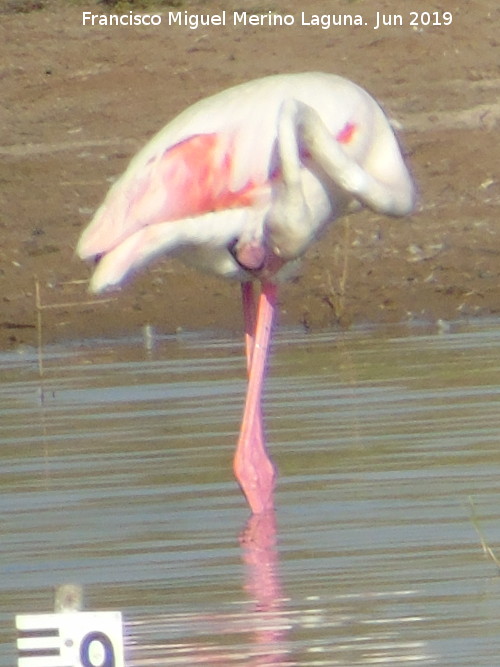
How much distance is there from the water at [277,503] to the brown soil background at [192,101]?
1174 millimetres

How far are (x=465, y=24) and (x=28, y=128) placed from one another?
11.3ft

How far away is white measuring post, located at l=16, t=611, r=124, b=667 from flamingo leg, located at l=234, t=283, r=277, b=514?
9.53 ft

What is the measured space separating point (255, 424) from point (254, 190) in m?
0.81

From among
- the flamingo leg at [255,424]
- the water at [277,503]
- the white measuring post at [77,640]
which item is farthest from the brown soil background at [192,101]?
the white measuring post at [77,640]

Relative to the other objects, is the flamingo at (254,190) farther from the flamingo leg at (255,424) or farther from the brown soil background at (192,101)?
the brown soil background at (192,101)

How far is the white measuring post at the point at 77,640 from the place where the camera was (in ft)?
14.7

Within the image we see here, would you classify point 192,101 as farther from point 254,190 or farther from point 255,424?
point 255,424

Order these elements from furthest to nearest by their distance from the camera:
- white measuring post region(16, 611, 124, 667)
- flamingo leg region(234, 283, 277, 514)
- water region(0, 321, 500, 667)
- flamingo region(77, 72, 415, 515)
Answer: flamingo region(77, 72, 415, 515)
flamingo leg region(234, 283, 277, 514)
water region(0, 321, 500, 667)
white measuring post region(16, 611, 124, 667)

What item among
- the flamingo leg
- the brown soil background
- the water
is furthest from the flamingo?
→ the brown soil background

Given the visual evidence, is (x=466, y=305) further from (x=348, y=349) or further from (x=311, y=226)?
(x=311, y=226)

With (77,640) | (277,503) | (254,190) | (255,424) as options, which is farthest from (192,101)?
(77,640)

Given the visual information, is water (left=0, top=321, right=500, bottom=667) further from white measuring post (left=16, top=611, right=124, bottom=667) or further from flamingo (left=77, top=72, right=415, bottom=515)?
white measuring post (left=16, top=611, right=124, bottom=667)

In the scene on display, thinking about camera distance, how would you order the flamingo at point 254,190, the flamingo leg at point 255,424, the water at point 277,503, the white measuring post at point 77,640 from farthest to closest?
the flamingo at point 254,190
the flamingo leg at point 255,424
the water at point 277,503
the white measuring post at point 77,640

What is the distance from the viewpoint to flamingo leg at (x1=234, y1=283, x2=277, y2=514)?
7.62 metres
